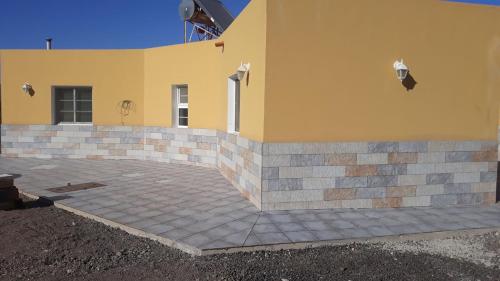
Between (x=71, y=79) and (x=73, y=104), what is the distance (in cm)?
81

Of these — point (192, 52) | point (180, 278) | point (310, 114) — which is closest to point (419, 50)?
point (310, 114)

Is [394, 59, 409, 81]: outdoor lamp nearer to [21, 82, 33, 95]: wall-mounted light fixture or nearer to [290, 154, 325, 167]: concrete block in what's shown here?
[290, 154, 325, 167]: concrete block

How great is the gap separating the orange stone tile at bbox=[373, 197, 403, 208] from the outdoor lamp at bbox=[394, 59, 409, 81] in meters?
1.94

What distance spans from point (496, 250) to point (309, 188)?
245 cm

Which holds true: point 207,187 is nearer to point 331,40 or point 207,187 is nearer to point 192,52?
point 331,40

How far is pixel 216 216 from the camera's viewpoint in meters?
5.10

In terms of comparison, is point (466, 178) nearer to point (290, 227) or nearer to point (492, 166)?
point (492, 166)

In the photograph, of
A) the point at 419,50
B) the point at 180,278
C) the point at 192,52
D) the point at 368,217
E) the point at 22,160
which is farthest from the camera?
the point at 22,160

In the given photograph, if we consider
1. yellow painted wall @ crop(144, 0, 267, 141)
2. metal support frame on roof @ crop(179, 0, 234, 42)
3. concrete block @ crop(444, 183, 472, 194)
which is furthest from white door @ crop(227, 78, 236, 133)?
metal support frame on roof @ crop(179, 0, 234, 42)

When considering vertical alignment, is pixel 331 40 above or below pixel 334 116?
above

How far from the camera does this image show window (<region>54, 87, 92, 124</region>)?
11180 millimetres

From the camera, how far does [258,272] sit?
3.54m

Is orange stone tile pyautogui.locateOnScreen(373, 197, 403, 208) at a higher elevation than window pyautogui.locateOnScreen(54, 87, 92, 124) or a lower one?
lower

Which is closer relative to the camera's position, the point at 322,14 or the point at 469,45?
the point at 322,14
